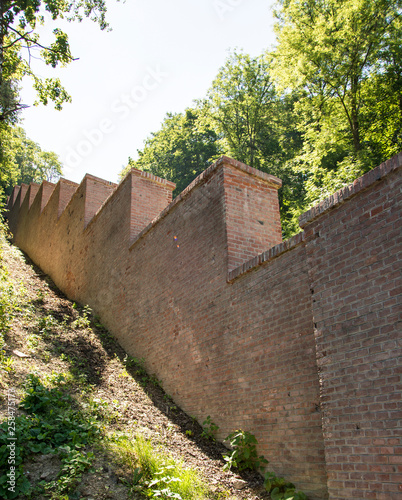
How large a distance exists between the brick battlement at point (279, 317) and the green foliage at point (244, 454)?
101 mm

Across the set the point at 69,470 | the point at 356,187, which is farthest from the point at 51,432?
the point at 356,187

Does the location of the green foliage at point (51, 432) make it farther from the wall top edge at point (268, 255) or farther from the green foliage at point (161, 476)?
the wall top edge at point (268, 255)

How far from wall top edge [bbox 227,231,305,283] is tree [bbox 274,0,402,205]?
850 cm

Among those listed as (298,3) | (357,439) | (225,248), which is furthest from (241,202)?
(298,3)

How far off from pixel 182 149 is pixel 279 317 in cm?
2092

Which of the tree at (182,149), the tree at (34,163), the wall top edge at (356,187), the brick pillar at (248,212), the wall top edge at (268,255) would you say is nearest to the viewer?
the wall top edge at (356,187)

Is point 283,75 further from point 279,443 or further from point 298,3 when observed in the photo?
point 279,443

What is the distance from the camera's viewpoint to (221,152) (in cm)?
2286

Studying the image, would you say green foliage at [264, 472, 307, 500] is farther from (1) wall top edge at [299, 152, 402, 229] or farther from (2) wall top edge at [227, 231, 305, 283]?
(1) wall top edge at [299, 152, 402, 229]

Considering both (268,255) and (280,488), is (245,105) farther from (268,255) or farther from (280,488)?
(280,488)

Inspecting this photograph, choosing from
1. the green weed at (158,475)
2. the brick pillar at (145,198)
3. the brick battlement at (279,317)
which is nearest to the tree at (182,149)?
the brick pillar at (145,198)

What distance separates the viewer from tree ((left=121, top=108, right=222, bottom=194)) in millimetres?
23375

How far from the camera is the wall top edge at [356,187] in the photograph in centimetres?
319

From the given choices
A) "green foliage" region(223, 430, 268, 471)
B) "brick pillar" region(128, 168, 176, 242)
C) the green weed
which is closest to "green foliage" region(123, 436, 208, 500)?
the green weed
